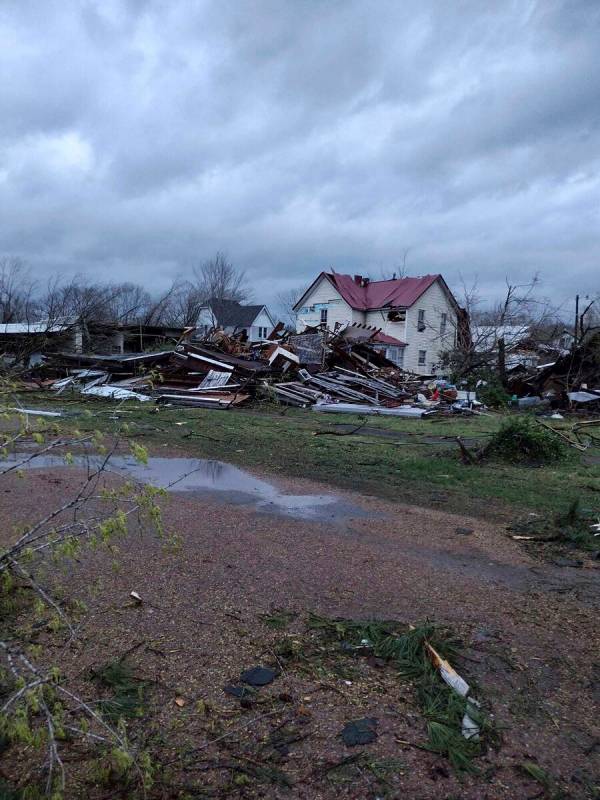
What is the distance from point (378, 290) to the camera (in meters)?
43.1

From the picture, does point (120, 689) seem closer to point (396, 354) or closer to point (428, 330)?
point (396, 354)

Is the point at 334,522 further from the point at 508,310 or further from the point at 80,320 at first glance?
the point at 508,310

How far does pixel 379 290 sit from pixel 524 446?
33.7 meters

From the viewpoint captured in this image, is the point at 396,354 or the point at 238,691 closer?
the point at 238,691

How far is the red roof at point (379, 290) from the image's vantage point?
1571 inches

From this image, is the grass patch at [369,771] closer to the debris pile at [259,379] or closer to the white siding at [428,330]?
the debris pile at [259,379]

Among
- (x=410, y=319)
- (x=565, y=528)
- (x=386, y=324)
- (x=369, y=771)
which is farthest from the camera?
(x=386, y=324)

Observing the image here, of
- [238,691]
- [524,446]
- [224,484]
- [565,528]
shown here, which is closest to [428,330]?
[524,446]

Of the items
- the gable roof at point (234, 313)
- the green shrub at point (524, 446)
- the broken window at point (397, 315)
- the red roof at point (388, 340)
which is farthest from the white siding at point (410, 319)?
the green shrub at point (524, 446)

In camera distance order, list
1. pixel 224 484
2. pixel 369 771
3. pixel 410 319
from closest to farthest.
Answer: pixel 369 771, pixel 224 484, pixel 410 319

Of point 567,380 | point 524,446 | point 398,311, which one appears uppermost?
point 398,311

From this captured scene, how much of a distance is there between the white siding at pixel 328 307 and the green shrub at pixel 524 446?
30574mm

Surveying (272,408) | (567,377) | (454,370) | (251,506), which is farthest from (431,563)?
(454,370)

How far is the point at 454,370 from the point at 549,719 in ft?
88.1
